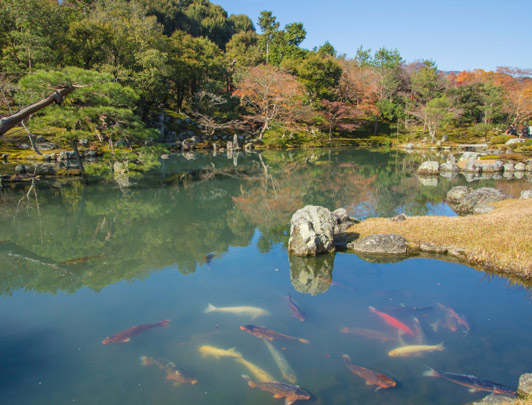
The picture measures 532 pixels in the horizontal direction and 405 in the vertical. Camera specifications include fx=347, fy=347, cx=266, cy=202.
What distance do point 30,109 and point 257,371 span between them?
43.3 feet

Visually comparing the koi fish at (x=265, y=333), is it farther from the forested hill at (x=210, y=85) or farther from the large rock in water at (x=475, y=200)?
the forested hill at (x=210, y=85)

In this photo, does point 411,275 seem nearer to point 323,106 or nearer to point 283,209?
point 283,209

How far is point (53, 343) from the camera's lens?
497 cm

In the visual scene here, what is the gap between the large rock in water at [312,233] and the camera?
26.5 ft

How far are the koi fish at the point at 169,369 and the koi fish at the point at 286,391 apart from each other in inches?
34.1

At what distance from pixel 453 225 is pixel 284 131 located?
2933 centimetres

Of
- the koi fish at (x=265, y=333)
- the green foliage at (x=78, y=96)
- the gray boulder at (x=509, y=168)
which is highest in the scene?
the green foliage at (x=78, y=96)

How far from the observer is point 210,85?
34500 millimetres

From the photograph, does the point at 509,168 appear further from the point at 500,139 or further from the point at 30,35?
the point at 30,35

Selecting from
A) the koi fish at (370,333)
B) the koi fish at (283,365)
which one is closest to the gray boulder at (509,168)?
the koi fish at (370,333)

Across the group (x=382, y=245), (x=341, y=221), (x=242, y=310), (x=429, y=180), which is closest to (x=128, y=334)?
(x=242, y=310)

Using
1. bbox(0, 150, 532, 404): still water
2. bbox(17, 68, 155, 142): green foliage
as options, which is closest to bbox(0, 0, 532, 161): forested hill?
bbox(17, 68, 155, 142): green foliage

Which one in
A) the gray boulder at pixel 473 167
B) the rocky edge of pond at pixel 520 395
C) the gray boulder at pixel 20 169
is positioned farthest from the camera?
the gray boulder at pixel 473 167

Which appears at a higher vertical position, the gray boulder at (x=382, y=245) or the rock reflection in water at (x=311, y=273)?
the gray boulder at (x=382, y=245)
